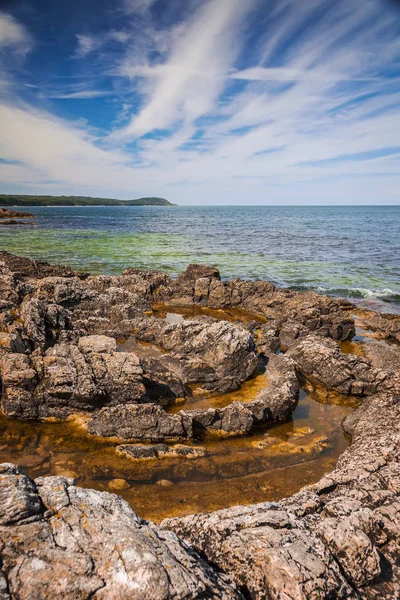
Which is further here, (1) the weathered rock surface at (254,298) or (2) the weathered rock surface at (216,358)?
(1) the weathered rock surface at (254,298)

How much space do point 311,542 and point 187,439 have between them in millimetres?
5643

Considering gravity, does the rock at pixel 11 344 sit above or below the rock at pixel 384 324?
above

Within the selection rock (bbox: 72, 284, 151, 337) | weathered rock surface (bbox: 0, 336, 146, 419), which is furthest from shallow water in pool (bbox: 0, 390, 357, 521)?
rock (bbox: 72, 284, 151, 337)

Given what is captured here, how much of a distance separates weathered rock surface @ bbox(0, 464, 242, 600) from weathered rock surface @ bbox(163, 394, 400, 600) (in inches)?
20.4

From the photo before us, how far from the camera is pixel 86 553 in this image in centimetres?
419

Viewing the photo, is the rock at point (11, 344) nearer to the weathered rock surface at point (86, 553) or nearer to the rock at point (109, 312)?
the rock at point (109, 312)

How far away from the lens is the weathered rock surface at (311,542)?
15.0ft

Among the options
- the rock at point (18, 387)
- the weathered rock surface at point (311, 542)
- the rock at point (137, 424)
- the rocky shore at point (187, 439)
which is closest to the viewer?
the rocky shore at point (187, 439)

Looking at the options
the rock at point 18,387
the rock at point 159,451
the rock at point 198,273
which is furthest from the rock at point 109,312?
the rock at point 159,451

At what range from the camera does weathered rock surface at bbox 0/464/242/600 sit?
3762 mm

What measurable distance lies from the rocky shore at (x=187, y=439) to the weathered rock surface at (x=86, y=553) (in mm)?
16

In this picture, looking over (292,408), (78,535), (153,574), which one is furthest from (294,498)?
(292,408)

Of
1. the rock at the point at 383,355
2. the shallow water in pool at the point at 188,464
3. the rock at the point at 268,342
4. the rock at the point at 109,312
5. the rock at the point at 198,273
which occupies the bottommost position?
the shallow water in pool at the point at 188,464

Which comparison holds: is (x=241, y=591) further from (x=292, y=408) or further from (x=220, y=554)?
(x=292, y=408)
